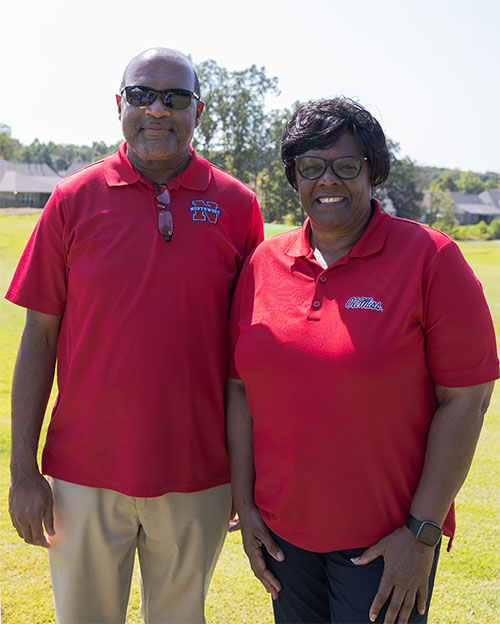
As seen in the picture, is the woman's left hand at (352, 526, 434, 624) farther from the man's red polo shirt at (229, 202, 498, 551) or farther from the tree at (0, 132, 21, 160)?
the tree at (0, 132, 21, 160)

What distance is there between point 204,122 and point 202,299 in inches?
2102

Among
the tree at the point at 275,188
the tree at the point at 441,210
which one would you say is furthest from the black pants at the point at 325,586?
the tree at the point at 441,210

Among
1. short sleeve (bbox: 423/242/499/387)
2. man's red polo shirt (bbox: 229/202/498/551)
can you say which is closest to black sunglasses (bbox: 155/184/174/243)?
man's red polo shirt (bbox: 229/202/498/551)

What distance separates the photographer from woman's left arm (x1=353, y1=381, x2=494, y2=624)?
89.4 inches

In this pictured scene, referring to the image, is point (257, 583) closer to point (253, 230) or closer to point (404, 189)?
point (253, 230)

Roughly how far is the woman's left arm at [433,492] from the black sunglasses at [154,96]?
5.29 ft

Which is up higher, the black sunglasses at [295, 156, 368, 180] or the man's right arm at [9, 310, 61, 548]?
the black sunglasses at [295, 156, 368, 180]

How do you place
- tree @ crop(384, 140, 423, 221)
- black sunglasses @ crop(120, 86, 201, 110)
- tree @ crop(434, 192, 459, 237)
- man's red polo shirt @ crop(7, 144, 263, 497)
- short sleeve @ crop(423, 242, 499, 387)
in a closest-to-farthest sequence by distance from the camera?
1. short sleeve @ crop(423, 242, 499, 387)
2. man's red polo shirt @ crop(7, 144, 263, 497)
3. black sunglasses @ crop(120, 86, 201, 110)
4. tree @ crop(384, 140, 423, 221)
5. tree @ crop(434, 192, 459, 237)

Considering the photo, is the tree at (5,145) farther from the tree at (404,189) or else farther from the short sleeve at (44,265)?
the short sleeve at (44,265)

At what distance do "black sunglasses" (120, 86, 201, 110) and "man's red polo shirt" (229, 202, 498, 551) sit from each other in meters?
0.89

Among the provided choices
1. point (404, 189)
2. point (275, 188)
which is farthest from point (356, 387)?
point (404, 189)

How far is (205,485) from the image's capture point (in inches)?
111

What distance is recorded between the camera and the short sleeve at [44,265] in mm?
2738

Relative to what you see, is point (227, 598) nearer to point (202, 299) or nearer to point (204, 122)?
point (202, 299)
